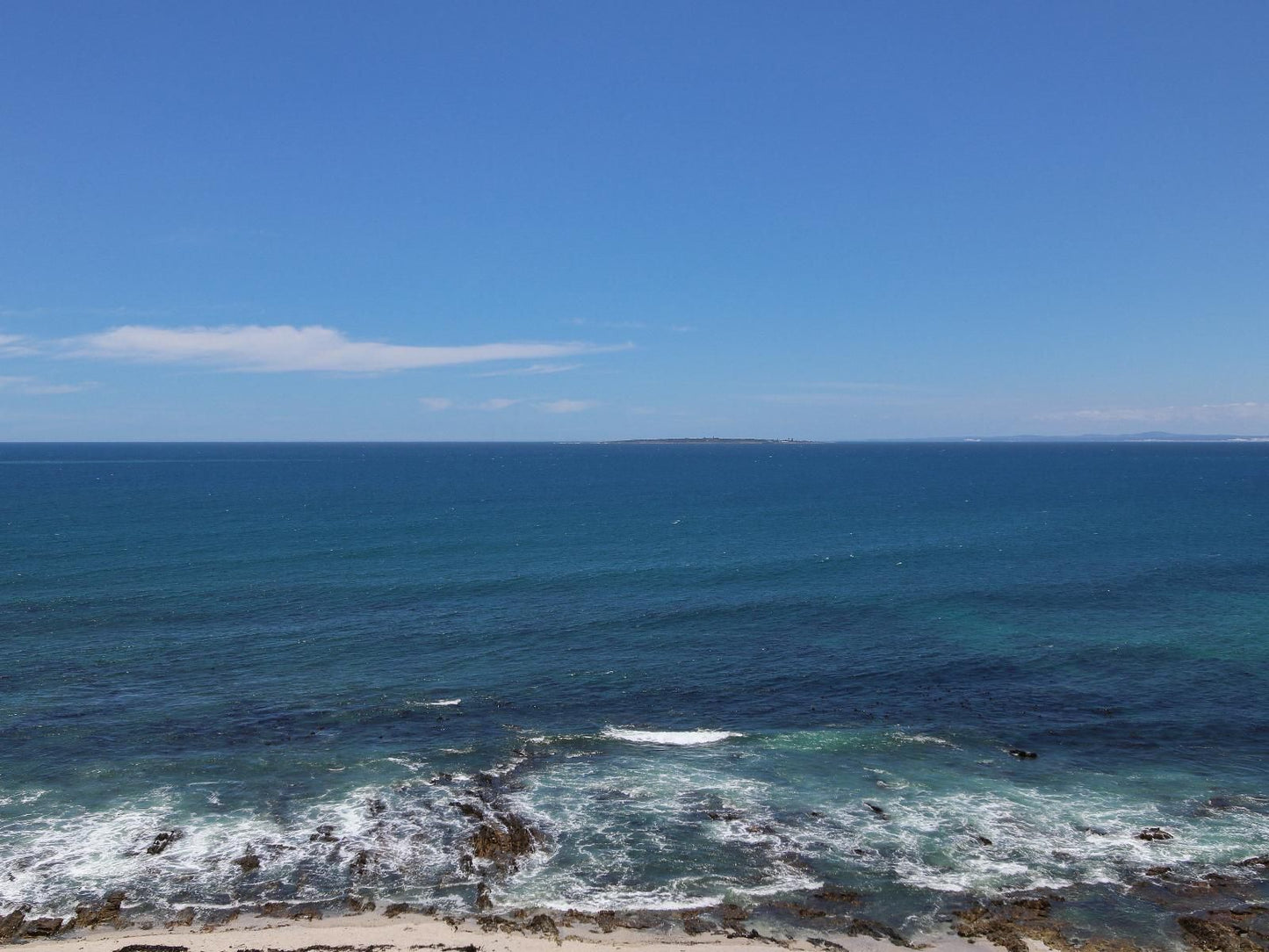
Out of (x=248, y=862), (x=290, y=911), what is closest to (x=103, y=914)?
(x=248, y=862)

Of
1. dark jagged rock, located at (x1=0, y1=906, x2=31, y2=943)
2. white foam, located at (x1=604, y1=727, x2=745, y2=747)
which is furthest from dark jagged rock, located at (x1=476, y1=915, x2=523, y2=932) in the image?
white foam, located at (x1=604, y1=727, x2=745, y2=747)

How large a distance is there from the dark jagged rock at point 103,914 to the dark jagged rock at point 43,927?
64 cm

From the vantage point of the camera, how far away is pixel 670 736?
49.7 m

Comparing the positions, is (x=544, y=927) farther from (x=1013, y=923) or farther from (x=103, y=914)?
(x=1013, y=923)

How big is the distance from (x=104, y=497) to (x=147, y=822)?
162353 millimetres

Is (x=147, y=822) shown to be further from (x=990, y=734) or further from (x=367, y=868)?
(x=990, y=734)

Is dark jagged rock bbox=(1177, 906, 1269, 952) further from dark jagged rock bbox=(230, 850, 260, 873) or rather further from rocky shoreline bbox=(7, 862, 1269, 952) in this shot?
dark jagged rock bbox=(230, 850, 260, 873)

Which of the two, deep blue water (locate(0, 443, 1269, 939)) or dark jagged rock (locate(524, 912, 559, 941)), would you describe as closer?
dark jagged rock (locate(524, 912, 559, 941))

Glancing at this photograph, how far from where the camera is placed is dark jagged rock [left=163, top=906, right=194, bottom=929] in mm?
31156

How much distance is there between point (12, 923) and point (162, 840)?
6554 mm

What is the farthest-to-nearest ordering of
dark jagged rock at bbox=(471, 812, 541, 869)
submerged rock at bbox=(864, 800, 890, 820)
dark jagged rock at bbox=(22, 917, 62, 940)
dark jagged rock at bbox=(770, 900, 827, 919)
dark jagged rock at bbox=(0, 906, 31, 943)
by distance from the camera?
1. submerged rock at bbox=(864, 800, 890, 820)
2. dark jagged rock at bbox=(471, 812, 541, 869)
3. dark jagged rock at bbox=(770, 900, 827, 919)
4. dark jagged rock at bbox=(22, 917, 62, 940)
5. dark jagged rock at bbox=(0, 906, 31, 943)

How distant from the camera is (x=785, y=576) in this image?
95.1m

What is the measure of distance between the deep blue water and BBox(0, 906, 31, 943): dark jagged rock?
922 mm

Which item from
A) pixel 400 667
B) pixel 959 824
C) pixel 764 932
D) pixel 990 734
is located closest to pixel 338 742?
pixel 400 667
